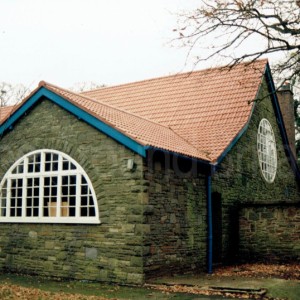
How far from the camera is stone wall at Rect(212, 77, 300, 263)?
15.8 meters

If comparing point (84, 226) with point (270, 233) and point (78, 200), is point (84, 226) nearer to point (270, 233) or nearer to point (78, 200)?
point (78, 200)

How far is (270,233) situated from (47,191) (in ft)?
23.2

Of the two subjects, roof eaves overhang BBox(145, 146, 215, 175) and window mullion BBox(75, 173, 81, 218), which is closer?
roof eaves overhang BBox(145, 146, 215, 175)

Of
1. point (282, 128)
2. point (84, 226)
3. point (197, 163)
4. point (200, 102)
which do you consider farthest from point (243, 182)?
point (84, 226)

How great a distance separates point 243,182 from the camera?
17.3 meters

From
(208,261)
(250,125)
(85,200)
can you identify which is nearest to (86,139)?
(85,200)

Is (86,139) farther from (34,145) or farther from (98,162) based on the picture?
(34,145)

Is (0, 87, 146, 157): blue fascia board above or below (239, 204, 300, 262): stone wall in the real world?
above

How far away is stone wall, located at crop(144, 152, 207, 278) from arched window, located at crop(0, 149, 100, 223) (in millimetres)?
1507

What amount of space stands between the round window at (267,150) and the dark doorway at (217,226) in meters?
4.02

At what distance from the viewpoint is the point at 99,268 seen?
39.5ft

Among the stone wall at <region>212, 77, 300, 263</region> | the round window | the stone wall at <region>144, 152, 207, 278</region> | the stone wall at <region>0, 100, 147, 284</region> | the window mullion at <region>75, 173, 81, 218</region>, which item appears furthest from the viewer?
the round window

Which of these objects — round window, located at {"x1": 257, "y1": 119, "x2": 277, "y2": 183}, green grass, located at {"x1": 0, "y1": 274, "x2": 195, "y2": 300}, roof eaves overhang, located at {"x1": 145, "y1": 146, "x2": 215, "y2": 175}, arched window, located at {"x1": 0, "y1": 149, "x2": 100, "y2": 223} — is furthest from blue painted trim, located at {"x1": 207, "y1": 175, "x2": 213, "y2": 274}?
round window, located at {"x1": 257, "y1": 119, "x2": 277, "y2": 183}

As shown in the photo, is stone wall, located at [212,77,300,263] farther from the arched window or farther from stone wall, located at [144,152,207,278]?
the arched window
